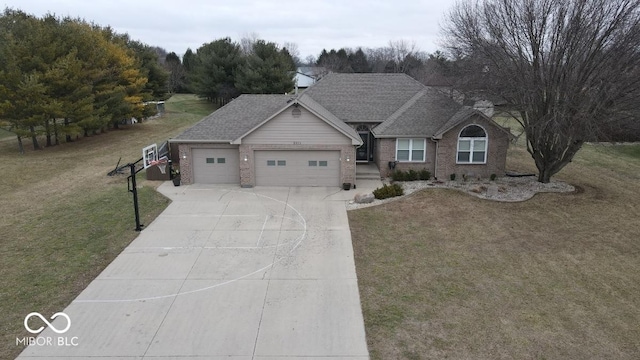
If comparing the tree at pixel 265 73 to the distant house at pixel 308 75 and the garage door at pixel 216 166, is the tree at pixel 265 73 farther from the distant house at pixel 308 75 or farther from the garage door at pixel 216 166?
the garage door at pixel 216 166

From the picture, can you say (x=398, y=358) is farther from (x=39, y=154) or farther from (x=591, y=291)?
(x=39, y=154)

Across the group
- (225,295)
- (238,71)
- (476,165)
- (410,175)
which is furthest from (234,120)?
(238,71)

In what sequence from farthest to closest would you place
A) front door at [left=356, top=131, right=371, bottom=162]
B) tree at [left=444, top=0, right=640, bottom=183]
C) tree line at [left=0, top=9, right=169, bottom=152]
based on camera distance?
tree line at [left=0, top=9, right=169, bottom=152] → front door at [left=356, top=131, right=371, bottom=162] → tree at [left=444, top=0, right=640, bottom=183]

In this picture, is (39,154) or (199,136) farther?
(39,154)

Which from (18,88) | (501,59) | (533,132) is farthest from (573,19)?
(18,88)

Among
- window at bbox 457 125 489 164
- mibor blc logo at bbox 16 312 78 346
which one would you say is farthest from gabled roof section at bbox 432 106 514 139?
mibor blc logo at bbox 16 312 78 346

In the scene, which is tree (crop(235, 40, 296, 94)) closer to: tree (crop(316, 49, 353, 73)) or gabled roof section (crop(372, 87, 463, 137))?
gabled roof section (crop(372, 87, 463, 137))
